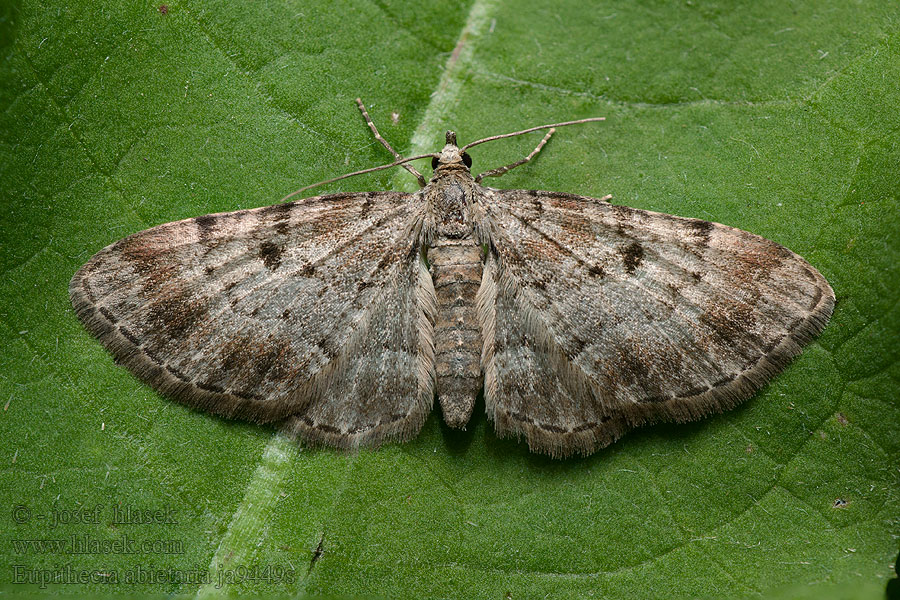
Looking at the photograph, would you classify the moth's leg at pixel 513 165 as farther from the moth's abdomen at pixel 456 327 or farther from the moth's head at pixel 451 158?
the moth's abdomen at pixel 456 327

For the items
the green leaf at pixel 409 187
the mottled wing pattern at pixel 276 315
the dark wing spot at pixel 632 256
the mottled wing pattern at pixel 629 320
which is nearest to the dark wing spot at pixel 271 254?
the mottled wing pattern at pixel 276 315

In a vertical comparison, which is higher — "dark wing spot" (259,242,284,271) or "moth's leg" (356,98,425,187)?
"moth's leg" (356,98,425,187)

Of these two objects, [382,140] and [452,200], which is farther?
[382,140]

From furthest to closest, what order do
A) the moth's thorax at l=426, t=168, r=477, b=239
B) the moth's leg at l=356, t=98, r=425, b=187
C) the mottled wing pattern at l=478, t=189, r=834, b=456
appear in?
the moth's leg at l=356, t=98, r=425, b=187
the moth's thorax at l=426, t=168, r=477, b=239
the mottled wing pattern at l=478, t=189, r=834, b=456

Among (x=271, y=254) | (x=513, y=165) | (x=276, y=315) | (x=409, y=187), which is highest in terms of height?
(x=513, y=165)

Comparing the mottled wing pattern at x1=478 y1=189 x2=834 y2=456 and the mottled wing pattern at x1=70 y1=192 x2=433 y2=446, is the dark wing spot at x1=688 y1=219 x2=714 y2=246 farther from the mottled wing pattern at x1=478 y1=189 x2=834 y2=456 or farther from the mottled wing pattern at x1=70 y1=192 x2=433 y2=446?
the mottled wing pattern at x1=70 y1=192 x2=433 y2=446

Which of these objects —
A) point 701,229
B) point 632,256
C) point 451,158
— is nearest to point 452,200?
point 451,158

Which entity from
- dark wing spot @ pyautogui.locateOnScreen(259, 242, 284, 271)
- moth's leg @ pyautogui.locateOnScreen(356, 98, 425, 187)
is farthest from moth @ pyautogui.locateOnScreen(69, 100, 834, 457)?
moth's leg @ pyautogui.locateOnScreen(356, 98, 425, 187)

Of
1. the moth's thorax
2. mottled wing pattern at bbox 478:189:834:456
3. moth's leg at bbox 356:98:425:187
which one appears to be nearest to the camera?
mottled wing pattern at bbox 478:189:834:456

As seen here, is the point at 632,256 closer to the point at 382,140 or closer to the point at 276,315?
the point at 382,140
